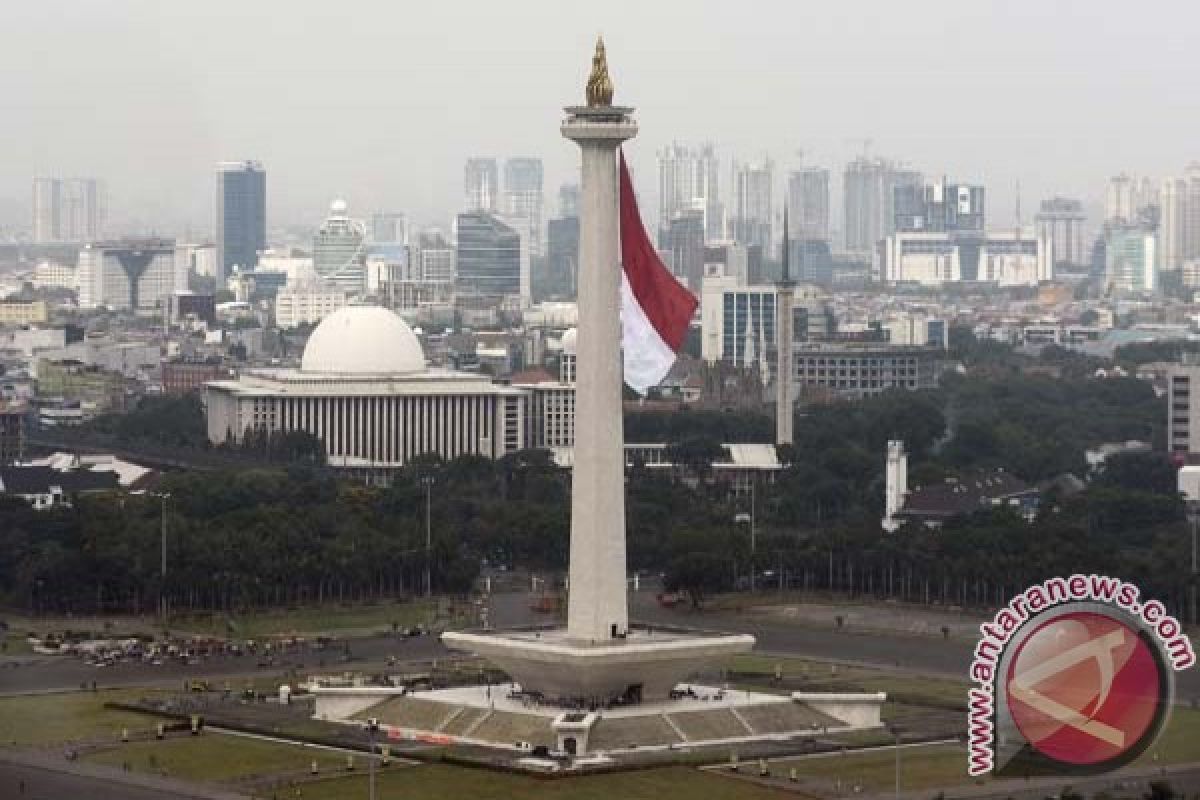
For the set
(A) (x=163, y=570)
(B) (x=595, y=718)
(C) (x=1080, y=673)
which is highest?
(C) (x=1080, y=673)

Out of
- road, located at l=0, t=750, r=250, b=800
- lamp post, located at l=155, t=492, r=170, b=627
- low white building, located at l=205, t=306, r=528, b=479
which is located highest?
low white building, located at l=205, t=306, r=528, b=479

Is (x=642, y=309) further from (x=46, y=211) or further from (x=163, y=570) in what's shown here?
(x=46, y=211)

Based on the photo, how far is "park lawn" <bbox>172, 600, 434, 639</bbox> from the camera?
74375 millimetres

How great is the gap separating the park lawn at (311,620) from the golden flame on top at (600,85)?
705 inches

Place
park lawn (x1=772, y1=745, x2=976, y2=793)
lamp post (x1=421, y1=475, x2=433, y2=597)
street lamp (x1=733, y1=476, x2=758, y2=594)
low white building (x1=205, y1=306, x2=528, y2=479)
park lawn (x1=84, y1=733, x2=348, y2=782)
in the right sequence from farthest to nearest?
1. low white building (x1=205, y1=306, x2=528, y2=479)
2. street lamp (x1=733, y1=476, x2=758, y2=594)
3. lamp post (x1=421, y1=475, x2=433, y2=597)
4. park lawn (x1=84, y1=733, x2=348, y2=782)
5. park lawn (x1=772, y1=745, x2=976, y2=793)

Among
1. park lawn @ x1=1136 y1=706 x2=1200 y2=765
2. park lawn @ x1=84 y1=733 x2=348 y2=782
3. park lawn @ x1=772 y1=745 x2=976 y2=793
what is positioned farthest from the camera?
park lawn @ x1=1136 y1=706 x2=1200 y2=765

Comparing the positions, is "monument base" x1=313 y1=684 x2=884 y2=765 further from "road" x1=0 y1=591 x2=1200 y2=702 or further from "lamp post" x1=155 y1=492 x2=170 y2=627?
"lamp post" x1=155 y1=492 x2=170 y2=627

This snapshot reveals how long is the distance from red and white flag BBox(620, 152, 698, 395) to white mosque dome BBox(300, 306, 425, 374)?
2410 inches

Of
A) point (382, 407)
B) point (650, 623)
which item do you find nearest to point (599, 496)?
point (650, 623)

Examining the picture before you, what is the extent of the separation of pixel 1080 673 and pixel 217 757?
69.4 ft

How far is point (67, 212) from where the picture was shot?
5704 inches

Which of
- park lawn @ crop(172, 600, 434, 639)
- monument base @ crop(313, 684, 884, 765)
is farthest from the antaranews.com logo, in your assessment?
park lawn @ crop(172, 600, 434, 639)

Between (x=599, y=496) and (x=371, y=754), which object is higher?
(x=599, y=496)

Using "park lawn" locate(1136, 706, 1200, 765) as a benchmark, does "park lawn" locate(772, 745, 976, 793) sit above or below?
below
